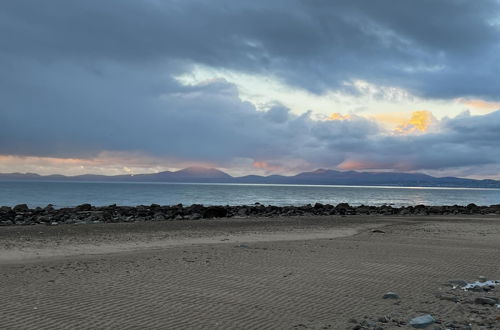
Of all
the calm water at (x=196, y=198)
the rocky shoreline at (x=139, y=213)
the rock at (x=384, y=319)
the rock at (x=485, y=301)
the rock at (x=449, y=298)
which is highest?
the calm water at (x=196, y=198)

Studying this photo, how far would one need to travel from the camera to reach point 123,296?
8.50 meters

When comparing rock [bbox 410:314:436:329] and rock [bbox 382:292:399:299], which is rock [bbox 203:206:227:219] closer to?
rock [bbox 382:292:399:299]

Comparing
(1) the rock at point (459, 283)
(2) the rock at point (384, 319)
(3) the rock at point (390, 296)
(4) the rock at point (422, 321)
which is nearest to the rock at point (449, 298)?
(3) the rock at point (390, 296)

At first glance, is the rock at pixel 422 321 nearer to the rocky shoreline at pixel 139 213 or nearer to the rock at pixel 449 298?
the rock at pixel 449 298

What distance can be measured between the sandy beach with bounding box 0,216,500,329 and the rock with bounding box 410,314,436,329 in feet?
0.43

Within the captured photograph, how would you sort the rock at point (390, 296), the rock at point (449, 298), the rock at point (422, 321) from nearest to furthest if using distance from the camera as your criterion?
1. the rock at point (422, 321)
2. the rock at point (449, 298)
3. the rock at point (390, 296)

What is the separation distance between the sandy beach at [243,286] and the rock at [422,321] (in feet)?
0.43

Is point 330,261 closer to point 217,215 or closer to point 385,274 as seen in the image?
point 385,274

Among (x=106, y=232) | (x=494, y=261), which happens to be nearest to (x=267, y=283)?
(x=494, y=261)

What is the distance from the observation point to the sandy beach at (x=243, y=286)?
23.4 feet

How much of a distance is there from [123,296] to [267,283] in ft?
10.1

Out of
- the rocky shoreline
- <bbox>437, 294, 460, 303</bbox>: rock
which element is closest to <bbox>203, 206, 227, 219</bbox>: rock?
the rocky shoreline

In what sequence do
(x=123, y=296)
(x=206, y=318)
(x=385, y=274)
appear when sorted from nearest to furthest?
1. (x=206, y=318)
2. (x=123, y=296)
3. (x=385, y=274)

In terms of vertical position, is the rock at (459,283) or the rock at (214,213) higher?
the rock at (214,213)
